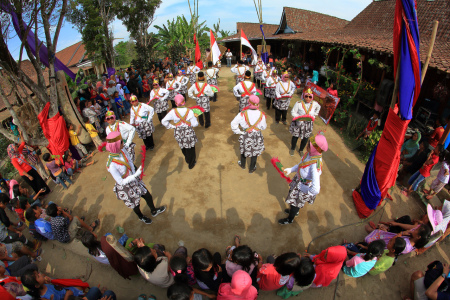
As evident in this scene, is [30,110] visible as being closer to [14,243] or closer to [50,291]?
[14,243]

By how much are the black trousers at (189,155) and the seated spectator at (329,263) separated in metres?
3.20

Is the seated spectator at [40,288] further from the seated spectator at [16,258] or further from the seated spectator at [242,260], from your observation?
the seated spectator at [242,260]

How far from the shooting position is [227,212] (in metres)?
3.96

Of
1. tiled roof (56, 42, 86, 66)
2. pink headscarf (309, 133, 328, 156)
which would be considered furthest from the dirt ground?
tiled roof (56, 42, 86, 66)

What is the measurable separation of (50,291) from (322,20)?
59.7ft

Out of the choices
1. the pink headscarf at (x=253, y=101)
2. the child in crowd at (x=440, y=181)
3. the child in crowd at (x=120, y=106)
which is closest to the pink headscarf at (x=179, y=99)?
the pink headscarf at (x=253, y=101)

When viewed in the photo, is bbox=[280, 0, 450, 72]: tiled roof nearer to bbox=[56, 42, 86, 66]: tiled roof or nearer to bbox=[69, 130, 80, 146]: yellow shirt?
bbox=[69, 130, 80, 146]: yellow shirt

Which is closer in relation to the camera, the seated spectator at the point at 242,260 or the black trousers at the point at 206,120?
the seated spectator at the point at 242,260

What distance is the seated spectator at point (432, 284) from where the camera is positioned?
2303 mm

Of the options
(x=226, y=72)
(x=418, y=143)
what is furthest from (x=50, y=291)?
(x=226, y=72)

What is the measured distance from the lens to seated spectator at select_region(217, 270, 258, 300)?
77.0 inches

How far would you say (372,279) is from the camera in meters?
2.95

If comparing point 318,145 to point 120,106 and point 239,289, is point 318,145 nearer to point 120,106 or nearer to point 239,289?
point 239,289

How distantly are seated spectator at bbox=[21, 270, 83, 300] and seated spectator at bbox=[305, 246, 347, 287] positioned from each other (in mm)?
3110
